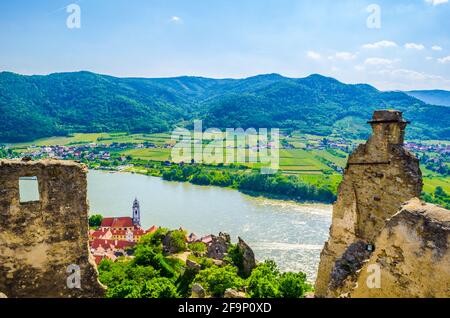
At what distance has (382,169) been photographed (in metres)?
8.73

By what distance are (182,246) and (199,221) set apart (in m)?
17.2

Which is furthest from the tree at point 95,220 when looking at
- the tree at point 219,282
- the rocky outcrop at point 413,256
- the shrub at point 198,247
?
the rocky outcrop at point 413,256

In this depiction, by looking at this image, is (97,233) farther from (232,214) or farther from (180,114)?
(180,114)

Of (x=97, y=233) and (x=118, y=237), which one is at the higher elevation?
(x=97, y=233)

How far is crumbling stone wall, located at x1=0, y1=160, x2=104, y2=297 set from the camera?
7.55 m

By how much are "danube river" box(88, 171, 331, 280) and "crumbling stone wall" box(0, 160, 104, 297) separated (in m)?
25.1

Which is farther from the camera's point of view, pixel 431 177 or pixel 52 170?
pixel 431 177

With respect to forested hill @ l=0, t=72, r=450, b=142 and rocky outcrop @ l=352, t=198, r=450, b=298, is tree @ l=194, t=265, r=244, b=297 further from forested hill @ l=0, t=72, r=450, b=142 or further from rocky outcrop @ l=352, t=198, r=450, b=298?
forested hill @ l=0, t=72, r=450, b=142

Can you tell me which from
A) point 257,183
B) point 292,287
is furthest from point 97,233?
point 257,183

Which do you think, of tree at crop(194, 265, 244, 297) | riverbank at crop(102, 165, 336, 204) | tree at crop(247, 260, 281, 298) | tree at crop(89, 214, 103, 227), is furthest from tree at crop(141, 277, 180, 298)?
riverbank at crop(102, 165, 336, 204)

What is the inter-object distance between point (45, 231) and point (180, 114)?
175116 mm

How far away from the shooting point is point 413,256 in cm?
525
